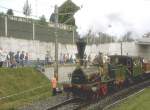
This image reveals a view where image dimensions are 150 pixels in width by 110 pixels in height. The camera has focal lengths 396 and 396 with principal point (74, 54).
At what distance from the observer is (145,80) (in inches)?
1485

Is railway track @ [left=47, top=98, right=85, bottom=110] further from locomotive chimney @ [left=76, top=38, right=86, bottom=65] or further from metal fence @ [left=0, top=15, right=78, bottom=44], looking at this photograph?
metal fence @ [left=0, top=15, right=78, bottom=44]

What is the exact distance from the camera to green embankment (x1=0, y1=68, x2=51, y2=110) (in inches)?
1005

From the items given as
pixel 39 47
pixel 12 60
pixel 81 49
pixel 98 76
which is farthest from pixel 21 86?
pixel 39 47

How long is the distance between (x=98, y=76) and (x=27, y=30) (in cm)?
1683

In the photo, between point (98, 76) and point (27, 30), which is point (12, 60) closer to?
point (27, 30)

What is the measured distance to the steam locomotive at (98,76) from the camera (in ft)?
80.3

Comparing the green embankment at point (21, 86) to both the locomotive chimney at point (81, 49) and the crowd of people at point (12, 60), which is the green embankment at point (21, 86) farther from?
the locomotive chimney at point (81, 49)

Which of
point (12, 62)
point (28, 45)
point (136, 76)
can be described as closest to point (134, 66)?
point (136, 76)

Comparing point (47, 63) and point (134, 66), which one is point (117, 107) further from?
point (47, 63)

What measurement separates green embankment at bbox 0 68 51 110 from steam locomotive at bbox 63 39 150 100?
10.9 feet

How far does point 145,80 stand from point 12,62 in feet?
42.5

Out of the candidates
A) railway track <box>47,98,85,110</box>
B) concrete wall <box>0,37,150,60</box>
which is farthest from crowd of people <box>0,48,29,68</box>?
railway track <box>47,98,85,110</box>

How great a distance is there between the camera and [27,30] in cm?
4050

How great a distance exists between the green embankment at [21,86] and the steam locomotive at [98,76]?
3311mm
